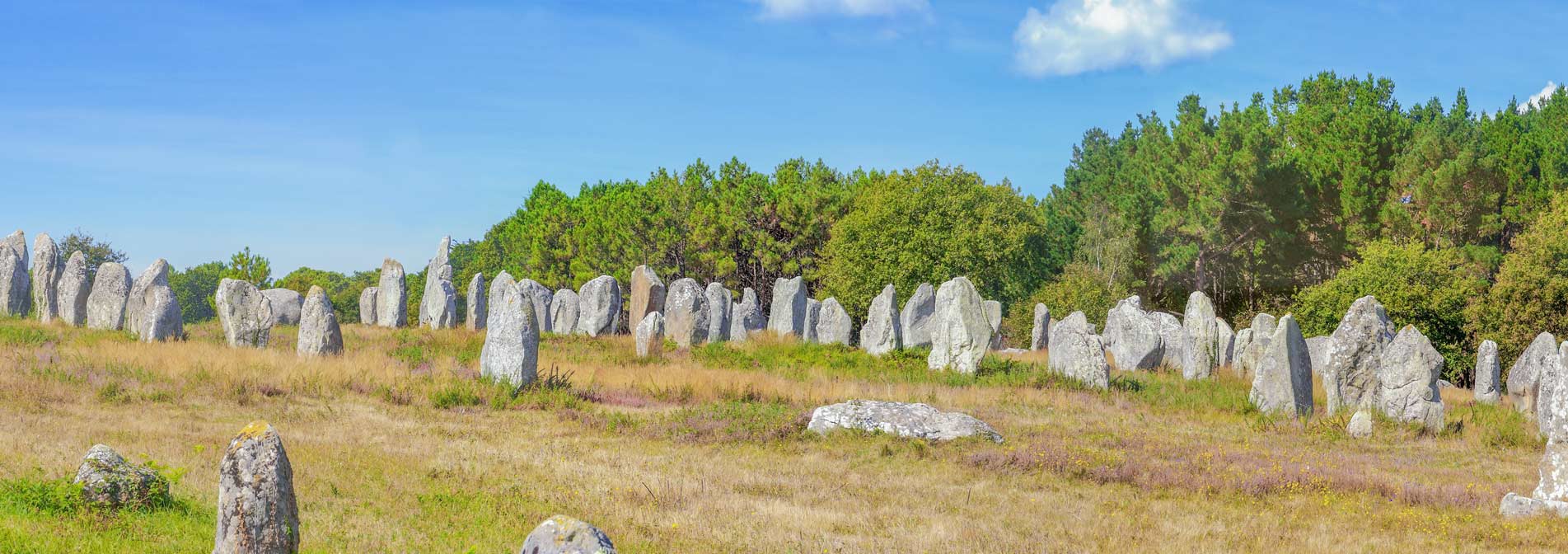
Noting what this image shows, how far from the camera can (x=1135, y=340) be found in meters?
29.1

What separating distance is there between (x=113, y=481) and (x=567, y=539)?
18.9 feet

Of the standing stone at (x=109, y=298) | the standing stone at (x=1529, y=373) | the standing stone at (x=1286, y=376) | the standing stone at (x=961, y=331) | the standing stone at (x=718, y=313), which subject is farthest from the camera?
the standing stone at (x=718, y=313)

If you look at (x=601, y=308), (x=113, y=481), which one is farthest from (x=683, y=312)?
(x=113, y=481)

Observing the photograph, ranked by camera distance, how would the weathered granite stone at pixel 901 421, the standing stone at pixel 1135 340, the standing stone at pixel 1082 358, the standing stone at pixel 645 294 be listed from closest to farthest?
the weathered granite stone at pixel 901 421 < the standing stone at pixel 1082 358 < the standing stone at pixel 1135 340 < the standing stone at pixel 645 294

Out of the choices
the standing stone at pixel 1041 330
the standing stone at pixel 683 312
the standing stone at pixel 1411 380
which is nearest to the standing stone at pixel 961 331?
the standing stone at pixel 1411 380

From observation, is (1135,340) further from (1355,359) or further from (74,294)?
(74,294)

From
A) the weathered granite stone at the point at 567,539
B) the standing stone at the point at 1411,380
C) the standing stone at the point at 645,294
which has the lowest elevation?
the weathered granite stone at the point at 567,539

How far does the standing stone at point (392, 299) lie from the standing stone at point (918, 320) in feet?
53.8

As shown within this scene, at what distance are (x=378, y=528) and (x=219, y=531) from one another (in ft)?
7.75

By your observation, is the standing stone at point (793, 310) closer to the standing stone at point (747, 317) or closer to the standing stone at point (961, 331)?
the standing stone at point (747, 317)

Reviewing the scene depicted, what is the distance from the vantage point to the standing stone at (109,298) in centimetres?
2583

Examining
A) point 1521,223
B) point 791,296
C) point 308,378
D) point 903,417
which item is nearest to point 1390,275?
point 1521,223

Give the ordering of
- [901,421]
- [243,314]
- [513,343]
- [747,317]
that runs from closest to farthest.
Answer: [901,421] → [513,343] → [243,314] → [747,317]

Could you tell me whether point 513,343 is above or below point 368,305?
below
